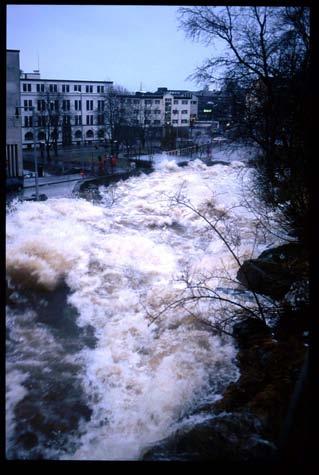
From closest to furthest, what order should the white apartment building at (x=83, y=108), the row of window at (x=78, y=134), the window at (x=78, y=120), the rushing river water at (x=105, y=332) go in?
the rushing river water at (x=105, y=332)
the white apartment building at (x=83, y=108)
the window at (x=78, y=120)
the row of window at (x=78, y=134)

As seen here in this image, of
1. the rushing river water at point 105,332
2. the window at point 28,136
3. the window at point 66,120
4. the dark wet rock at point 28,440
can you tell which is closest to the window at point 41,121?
the window at point 66,120

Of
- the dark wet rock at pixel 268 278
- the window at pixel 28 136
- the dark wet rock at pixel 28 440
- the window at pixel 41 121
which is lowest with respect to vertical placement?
the dark wet rock at pixel 28 440

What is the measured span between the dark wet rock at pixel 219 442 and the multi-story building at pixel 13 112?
2444 mm

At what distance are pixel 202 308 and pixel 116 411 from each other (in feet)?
7.23

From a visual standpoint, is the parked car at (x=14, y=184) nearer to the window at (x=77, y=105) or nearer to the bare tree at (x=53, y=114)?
the bare tree at (x=53, y=114)

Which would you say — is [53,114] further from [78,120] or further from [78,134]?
[78,134]

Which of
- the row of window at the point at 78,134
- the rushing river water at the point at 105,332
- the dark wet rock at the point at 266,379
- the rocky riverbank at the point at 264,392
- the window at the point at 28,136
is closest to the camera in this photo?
the rocky riverbank at the point at 264,392

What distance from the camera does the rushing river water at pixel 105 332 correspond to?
4.02 metres

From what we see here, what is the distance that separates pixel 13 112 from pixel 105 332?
312 cm

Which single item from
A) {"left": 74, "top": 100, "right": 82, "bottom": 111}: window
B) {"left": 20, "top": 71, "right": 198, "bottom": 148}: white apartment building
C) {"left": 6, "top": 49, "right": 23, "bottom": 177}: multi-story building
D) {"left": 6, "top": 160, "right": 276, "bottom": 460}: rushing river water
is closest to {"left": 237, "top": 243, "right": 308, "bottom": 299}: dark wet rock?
{"left": 6, "top": 160, "right": 276, "bottom": 460}: rushing river water

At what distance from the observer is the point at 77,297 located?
22.8ft

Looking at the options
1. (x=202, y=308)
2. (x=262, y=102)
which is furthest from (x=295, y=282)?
(x=262, y=102)

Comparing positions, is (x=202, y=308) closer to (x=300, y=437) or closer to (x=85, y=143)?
(x=300, y=437)
